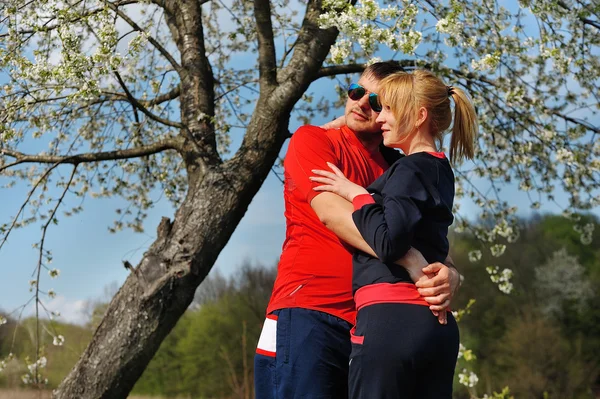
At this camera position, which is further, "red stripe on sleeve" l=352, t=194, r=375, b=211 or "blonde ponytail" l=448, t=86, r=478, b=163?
"blonde ponytail" l=448, t=86, r=478, b=163

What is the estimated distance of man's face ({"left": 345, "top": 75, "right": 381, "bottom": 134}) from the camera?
2758 mm

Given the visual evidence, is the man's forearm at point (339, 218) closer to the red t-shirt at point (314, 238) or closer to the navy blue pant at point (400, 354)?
the red t-shirt at point (314, 238)

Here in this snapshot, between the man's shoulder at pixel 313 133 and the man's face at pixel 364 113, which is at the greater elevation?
the man's face at pixel 364 113

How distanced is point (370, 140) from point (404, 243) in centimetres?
81

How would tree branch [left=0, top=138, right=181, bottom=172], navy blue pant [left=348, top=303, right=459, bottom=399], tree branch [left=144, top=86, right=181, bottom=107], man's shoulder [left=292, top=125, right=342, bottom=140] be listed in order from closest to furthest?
navy blue pant [left=348, top=303, right=459, bottom=399]
man's shoulder [left=292, top=125, right=342, bottom=140]
tree branch [left=0, top=138, right=181, bottom=172]
tree branch [left=144, top=86, right=181, bottom=107]

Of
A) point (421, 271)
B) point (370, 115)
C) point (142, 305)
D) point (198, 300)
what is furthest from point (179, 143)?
point (198, 300)

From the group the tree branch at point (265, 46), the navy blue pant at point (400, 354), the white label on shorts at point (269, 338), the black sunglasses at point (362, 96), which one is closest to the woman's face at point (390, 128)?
the black sunglasses at point (362, 96)

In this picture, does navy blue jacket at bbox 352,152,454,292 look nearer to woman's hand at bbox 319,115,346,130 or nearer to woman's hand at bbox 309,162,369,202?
woman's hand at bbox 309,162,369,202

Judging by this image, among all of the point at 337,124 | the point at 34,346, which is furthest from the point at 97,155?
the point at 337,124

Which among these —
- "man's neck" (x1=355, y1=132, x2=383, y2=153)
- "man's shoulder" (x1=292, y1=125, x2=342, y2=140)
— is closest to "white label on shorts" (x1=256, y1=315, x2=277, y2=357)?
"man's shoulder" (x1=292, y1=125, x2=342, y2=140)

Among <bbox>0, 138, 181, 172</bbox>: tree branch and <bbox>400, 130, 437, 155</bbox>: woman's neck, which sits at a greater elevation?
<bbox>0, 138, 181, 172</bbox>: tree branch

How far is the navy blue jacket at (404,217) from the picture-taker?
2141 mm

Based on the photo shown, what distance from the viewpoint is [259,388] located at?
102 inches

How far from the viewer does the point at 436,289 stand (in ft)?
7.20
